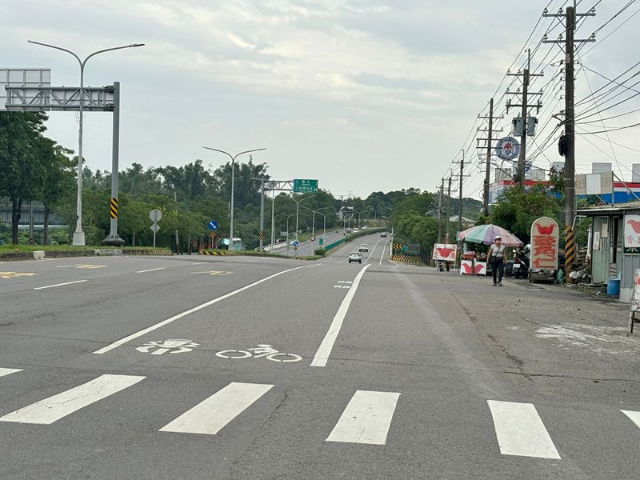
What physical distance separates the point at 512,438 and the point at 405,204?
5823 inches

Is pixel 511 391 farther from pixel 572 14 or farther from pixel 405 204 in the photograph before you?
pixel 405 204

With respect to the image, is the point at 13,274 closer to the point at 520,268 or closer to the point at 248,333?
the point at 248,333

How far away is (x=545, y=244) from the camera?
3180cm

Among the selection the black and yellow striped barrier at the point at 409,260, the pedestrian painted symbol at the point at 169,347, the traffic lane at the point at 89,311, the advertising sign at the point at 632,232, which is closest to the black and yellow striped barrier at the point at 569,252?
the advertising sign at the point at 632,232

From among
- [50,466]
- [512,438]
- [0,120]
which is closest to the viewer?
[50,466]

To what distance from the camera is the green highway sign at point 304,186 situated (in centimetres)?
8593

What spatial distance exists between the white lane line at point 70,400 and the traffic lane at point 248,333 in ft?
3.43

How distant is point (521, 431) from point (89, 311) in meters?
9.87

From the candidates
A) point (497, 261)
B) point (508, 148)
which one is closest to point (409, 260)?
point (508, 148)

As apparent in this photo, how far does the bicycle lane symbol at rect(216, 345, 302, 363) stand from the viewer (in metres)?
10.8

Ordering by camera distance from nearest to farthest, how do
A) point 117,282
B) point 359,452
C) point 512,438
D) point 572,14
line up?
1. point 359,452
2. point 512,438
3. point 117,282
4. point 572,14

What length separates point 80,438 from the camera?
6.54 meters

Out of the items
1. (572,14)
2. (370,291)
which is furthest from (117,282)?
(572,14)

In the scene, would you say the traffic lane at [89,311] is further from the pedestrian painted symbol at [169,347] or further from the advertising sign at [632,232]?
the advertising sign at [632,232]
